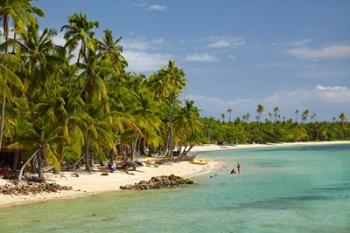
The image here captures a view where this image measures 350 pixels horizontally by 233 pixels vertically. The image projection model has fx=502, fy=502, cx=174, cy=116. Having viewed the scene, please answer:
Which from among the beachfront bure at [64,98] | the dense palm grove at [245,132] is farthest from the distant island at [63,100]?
the dense palm grove at [245,132]

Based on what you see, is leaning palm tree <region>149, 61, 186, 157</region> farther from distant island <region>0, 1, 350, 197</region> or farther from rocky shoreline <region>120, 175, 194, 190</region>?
rocky shoreline <region>120, 175, 194, 190</region>

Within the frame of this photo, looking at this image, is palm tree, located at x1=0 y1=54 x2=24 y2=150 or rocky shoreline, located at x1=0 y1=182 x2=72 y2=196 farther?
rocky shoreline, located at x1=0 y1=182 x2=72 y2=196

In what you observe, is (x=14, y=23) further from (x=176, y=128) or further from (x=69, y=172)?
(x=176, y=128)

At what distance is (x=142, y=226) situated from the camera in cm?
2727

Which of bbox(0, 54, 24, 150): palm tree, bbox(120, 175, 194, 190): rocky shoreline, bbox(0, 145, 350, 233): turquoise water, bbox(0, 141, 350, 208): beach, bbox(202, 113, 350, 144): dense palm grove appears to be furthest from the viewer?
bbox(202, 113, 350, 144): dense palm grove

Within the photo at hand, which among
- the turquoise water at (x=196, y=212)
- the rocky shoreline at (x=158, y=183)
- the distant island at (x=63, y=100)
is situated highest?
the distant island at (x=63, y=100)

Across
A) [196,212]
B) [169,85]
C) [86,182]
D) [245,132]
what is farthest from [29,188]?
[245,132]

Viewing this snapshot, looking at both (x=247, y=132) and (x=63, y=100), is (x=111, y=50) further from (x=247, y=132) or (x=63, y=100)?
(x=247, y=132)

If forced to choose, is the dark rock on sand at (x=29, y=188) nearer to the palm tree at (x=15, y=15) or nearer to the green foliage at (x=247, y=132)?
the palm tree at (x=15, y=15)

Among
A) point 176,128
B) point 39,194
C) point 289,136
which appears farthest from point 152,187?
point 289,136

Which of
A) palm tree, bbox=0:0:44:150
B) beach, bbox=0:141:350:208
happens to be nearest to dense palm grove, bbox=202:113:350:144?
beach, bbox=0:141:350:208

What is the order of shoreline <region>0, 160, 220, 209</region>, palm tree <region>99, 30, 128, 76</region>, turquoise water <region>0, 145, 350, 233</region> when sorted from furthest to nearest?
palm tree <region>99, 30, 128, 76</region>, shoreline <region>0, 160, 220, 209</region>, turquoise water <region>0, 145, 350, 233</region>

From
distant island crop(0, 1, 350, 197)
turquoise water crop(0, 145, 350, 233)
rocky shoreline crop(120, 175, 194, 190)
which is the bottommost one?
turquoise water crop(0, 145, 350, 233)

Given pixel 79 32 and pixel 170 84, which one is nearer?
pixel 79 32
